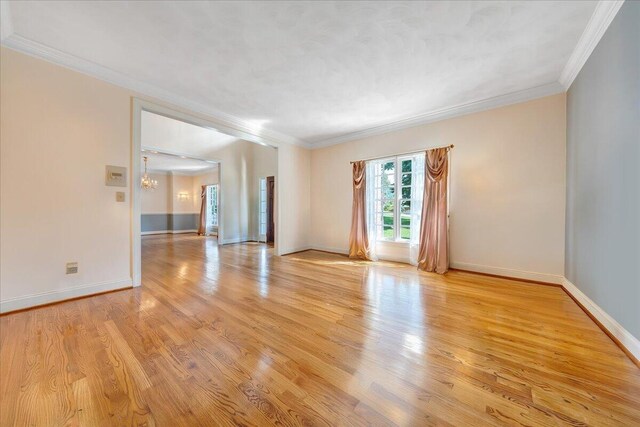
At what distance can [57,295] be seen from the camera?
250cm

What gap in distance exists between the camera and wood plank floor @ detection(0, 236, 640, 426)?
3.80ft

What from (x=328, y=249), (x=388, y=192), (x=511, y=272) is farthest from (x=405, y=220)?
(x=328, y=249)

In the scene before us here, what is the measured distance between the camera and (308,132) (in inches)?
199

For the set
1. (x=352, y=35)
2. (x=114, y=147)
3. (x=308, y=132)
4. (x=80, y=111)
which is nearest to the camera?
(x=352, y=35)

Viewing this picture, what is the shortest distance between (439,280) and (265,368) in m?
2.83

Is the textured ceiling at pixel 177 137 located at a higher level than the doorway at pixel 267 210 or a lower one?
higher

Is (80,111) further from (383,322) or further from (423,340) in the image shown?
(423,340)

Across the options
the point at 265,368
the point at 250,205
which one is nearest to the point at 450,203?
the point at 265,368

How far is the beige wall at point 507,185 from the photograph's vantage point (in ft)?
10.2

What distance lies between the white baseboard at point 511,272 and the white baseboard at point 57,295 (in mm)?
4966

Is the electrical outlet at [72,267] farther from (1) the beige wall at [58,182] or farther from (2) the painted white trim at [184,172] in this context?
(2) the painted white trim at [184,172]

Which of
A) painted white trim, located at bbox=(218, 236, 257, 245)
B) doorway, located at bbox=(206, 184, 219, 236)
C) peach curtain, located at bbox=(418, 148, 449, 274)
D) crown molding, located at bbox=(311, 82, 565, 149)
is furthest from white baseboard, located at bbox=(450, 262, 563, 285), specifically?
doorway, located at bbox=(206, 184, 219, 236)

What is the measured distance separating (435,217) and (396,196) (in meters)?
0.91

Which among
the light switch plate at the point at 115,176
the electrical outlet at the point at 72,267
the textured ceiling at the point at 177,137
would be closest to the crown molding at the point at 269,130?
the light switch plate at the point at 115,176
